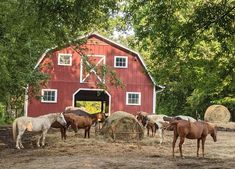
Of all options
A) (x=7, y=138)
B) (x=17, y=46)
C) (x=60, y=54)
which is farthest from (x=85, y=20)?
(x=60, y=54)

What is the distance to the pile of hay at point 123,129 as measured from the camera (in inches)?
838

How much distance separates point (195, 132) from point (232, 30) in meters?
4.31

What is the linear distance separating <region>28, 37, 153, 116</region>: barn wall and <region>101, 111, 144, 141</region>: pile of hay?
16693mm

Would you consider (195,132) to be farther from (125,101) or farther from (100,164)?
(125,101)

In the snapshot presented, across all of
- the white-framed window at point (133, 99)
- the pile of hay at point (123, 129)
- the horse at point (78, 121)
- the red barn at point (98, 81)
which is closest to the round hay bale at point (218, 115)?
the red barn at point (98, 81)

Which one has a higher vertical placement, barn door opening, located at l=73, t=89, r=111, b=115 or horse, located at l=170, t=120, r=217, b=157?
barn door opening, located at l=73, t=89, r=111, b=115

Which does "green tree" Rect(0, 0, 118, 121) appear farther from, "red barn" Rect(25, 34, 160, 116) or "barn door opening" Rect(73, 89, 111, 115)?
"barn door opening" Rect(73, 89, 111, 115)

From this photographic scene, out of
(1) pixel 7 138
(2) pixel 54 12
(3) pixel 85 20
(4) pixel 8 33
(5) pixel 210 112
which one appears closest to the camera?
(2) pixel 54 12

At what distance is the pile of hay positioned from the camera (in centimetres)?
2130

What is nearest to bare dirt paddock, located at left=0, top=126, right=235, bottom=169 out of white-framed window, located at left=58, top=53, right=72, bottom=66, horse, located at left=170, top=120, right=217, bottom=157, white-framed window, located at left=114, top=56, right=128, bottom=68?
horse, located at left=170, top=120, right=217, bottom=157

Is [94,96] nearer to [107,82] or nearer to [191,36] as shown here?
[107,82]

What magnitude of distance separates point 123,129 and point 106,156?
6.21 meters

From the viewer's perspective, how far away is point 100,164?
12.9m

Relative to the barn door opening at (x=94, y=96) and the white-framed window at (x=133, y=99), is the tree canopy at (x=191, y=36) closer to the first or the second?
the barn door opening at (x=94, y=96)
